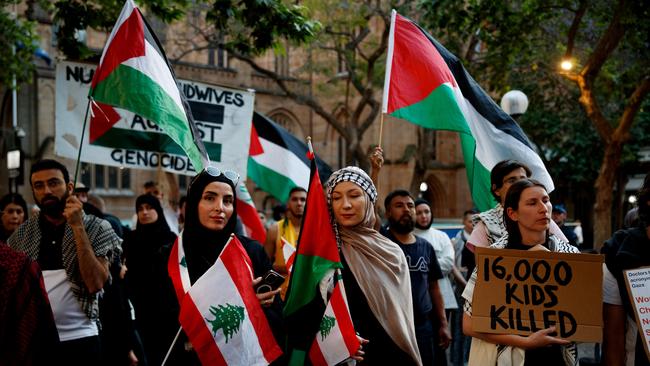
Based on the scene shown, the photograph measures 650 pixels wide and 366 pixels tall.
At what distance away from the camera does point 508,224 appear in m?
4.07

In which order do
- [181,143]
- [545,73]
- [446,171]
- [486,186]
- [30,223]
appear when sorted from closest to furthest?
1. [30,223]
2. [181,143]
3. [486,186]
4. [545,73]
5. [446,171]

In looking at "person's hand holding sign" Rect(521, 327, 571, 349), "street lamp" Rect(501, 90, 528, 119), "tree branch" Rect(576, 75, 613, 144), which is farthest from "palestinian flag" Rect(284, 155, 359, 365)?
"tree branch" Rect(576, 75, 613, 144)

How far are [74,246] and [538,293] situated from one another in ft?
9.12

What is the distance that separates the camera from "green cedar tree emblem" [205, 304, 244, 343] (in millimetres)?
3936

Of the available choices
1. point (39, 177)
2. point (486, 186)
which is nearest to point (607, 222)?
point (486, 186)

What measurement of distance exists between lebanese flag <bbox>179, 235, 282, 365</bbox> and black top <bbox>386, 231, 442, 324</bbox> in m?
1.73

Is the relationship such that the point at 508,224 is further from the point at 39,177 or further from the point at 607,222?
the point at 607,222

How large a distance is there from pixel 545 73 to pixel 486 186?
14.2 meters

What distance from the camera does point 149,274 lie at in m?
4.62

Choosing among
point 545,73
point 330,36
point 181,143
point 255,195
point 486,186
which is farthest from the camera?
point 255,195

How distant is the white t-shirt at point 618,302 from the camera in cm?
386

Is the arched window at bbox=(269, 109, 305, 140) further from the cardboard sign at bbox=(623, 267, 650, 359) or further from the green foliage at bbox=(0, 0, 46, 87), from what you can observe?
the cardboard sign at bbox=(623, 267, 650, 359)

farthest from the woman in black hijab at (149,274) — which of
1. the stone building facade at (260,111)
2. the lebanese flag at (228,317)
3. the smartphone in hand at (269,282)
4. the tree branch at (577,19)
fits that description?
the stone building facade at (260,111)

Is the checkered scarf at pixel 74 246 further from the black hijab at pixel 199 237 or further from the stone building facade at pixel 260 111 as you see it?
the stone building facade at pixel 260 111
